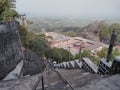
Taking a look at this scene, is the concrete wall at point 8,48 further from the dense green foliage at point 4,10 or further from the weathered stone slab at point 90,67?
the dense green foliage at point 4,10

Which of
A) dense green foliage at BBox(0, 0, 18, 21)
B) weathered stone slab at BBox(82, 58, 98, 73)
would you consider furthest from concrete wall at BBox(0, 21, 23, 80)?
dense green foliage at BBox(0, 0, 18, 21)

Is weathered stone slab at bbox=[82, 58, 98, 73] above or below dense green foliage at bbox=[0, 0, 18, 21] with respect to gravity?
below

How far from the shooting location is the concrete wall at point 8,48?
4793mm

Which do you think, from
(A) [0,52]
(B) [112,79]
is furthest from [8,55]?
(B) [112,79]

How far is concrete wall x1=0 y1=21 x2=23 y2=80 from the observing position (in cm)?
479

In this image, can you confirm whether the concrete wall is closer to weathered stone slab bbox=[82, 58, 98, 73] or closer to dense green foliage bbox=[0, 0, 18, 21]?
weathered stone slab bbox=[82, 58, 98, 73]

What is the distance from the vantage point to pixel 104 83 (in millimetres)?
1970

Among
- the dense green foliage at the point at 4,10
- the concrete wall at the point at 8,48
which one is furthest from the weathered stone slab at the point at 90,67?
the dense green foliage at the point at 4,10

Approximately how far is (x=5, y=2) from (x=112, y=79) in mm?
9818

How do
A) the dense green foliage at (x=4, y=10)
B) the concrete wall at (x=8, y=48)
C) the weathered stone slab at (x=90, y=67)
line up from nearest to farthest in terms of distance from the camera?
the weathered stone slab at (x=90, y=67)
the concrete wall at (x=8, y=48)
the dense green foliage at (x=4, y=10)

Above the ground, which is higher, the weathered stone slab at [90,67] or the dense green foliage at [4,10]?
the dense green foliage at [4,10]

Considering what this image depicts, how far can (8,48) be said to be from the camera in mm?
5008

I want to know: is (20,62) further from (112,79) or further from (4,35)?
(112,79)

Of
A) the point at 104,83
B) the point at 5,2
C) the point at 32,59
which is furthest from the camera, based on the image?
the point at 5,2
